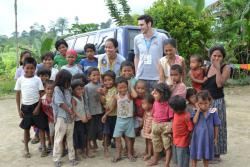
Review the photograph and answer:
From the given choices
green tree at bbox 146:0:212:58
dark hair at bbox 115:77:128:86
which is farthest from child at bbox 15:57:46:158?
green tree at bbox 146:0:212:58

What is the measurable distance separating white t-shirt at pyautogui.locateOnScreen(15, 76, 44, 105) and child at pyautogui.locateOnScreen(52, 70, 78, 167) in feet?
1.84

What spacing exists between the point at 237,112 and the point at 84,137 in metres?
4.84

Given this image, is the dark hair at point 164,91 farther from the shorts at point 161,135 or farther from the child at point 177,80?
the shorts at point 161,135

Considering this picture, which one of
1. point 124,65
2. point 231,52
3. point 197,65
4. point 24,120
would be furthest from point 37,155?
point 231,52

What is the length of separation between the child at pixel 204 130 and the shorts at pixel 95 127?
1.63 m

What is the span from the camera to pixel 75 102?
507 centimetres

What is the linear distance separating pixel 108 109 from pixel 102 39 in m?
2.93

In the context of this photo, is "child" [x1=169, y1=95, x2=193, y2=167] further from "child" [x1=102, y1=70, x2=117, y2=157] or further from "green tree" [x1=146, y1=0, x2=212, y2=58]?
"green tree" [x1=146, y1=0, x2=212, y2=58]

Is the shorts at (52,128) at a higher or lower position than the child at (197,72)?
lower

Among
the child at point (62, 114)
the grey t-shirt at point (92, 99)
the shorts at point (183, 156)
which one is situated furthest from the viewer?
the grey t-shirt at point (92, 99)

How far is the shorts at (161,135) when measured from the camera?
449cm

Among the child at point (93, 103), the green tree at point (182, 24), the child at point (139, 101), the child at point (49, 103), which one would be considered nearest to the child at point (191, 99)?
the child at point (139, 101)

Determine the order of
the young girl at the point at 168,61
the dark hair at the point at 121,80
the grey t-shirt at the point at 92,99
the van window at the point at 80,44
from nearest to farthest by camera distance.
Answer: the young girl at the point at 168,61
the dark hair at the point at 121,80
the grey t-shirt at the point at 92,99
the van window at the point at 80,44

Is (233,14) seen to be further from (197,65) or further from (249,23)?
(197,65)
